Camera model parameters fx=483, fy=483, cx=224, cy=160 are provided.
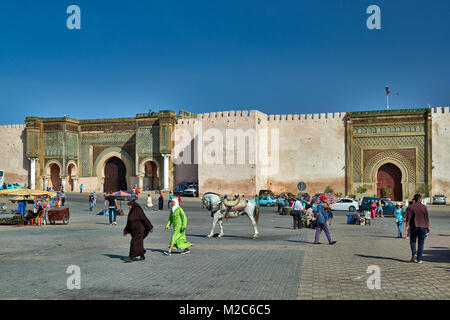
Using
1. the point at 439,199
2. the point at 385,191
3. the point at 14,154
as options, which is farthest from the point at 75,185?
the point at 439,199

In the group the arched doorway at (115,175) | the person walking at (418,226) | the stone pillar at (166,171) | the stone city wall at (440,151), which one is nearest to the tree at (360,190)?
the stone city wall at (440,151)

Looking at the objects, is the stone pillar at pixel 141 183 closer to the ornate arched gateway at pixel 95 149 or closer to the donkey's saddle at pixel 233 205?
the ornate arched gateway at pixel 95 149

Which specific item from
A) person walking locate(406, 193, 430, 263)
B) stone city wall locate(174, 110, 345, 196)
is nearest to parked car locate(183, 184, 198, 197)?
stone city wall locate(174, 110, 345, 196)

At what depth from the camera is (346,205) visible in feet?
98.1

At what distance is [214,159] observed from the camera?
37.7 m

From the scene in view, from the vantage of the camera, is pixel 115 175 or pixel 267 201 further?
pixel 115 175

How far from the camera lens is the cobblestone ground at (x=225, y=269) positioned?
21.9 feet

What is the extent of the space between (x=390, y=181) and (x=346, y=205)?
7718 mm

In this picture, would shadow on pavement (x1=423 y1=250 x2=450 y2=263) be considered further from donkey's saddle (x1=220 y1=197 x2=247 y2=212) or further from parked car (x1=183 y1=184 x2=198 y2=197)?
parked car (x1=183 y1=184 x2=198 y2=197)

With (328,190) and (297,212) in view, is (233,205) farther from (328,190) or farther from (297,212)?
(328,190)

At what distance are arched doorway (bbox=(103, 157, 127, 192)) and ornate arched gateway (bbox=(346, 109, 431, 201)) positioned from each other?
1992cm

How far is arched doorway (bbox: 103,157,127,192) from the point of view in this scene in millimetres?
43688
